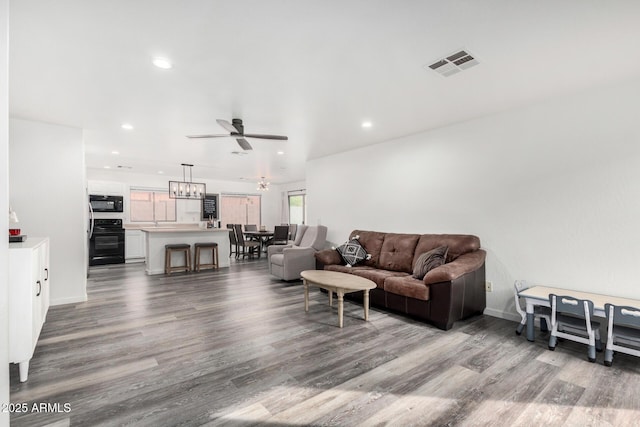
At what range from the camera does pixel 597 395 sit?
6.63 ft

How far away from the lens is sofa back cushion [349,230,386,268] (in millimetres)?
4653

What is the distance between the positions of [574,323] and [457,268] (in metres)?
1.05

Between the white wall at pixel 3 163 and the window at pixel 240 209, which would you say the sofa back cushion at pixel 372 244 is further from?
the window at pixel 240 209

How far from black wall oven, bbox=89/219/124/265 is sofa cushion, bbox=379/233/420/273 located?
21.5 ft

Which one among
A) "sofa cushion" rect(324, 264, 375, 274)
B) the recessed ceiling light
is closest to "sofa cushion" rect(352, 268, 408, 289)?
"sofa cushion" rect(324, 264, 375, 274)

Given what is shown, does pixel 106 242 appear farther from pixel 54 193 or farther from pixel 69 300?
pixel 54 193

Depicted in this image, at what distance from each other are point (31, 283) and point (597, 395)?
4.13 meters

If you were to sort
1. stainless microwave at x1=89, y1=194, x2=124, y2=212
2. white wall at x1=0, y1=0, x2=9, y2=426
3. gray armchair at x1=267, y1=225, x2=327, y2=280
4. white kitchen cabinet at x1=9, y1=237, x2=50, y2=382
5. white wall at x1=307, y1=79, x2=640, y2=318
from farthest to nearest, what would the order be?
1. stainless microwave at x1=89, y1=194, x2=124, y2=212
2. gray armchair at x1=267, y1=225, x2=327, y2=280
3. white wall at x1=307, y1=79, x2=640, y2=318
4. white kitchen cabinet at x1=9, y1=237, x2=50, y2=382
5. white wall at x1=0, y1=0, x2=9, y2=426

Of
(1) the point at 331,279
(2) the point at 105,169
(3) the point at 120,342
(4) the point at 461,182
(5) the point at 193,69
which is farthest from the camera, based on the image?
(2) the point at 105,169

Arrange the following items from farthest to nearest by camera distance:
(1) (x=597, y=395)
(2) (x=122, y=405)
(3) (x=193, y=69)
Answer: (3) (x=193, y=69) < (1) (x=597, y=395) < (2) (x=122, y=405)

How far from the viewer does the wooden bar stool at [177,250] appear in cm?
628

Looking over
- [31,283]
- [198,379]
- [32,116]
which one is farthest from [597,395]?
[32,116]

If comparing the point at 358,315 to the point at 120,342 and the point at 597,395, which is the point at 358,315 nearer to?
the point at 597,395

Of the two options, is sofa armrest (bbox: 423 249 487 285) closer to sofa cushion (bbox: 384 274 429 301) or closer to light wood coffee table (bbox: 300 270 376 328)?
sofa cushion (bbox: 384 274 429 301)
